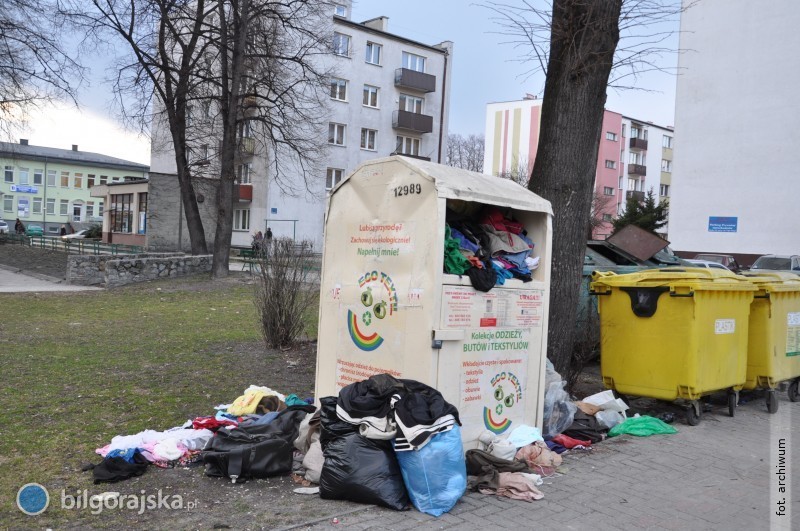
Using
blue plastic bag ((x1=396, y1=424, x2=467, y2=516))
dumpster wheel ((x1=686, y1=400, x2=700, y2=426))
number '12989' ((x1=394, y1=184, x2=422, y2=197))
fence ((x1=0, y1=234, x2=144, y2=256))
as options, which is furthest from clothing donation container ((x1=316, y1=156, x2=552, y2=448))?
fence ((x1=0, y1=234, x2=144, y2=256))

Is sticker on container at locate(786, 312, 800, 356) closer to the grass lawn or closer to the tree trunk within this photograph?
the tree trunk

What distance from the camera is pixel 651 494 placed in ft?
14.7

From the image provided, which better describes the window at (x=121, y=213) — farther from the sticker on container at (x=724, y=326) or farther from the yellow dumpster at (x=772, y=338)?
the sticker on container at (x=724, y=326)

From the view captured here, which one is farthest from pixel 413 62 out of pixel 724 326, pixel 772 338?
pixel 724 326

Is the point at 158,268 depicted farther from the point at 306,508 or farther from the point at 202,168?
the point at 306,508

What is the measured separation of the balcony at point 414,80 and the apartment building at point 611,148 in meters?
12.3

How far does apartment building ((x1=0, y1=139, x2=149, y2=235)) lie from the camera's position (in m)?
77.7

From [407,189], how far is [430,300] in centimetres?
83

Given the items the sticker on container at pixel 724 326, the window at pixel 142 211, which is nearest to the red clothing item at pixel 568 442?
the sticker on container at pixel 724 326

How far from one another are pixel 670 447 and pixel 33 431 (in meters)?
5.18

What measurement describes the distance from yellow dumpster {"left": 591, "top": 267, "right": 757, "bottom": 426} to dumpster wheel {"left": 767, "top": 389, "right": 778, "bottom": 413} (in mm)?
499

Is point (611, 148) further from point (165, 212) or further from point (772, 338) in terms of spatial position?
point (772, 338)

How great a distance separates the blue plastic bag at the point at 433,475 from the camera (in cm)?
395

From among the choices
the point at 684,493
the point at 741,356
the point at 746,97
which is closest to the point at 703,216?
the point at 746,97
